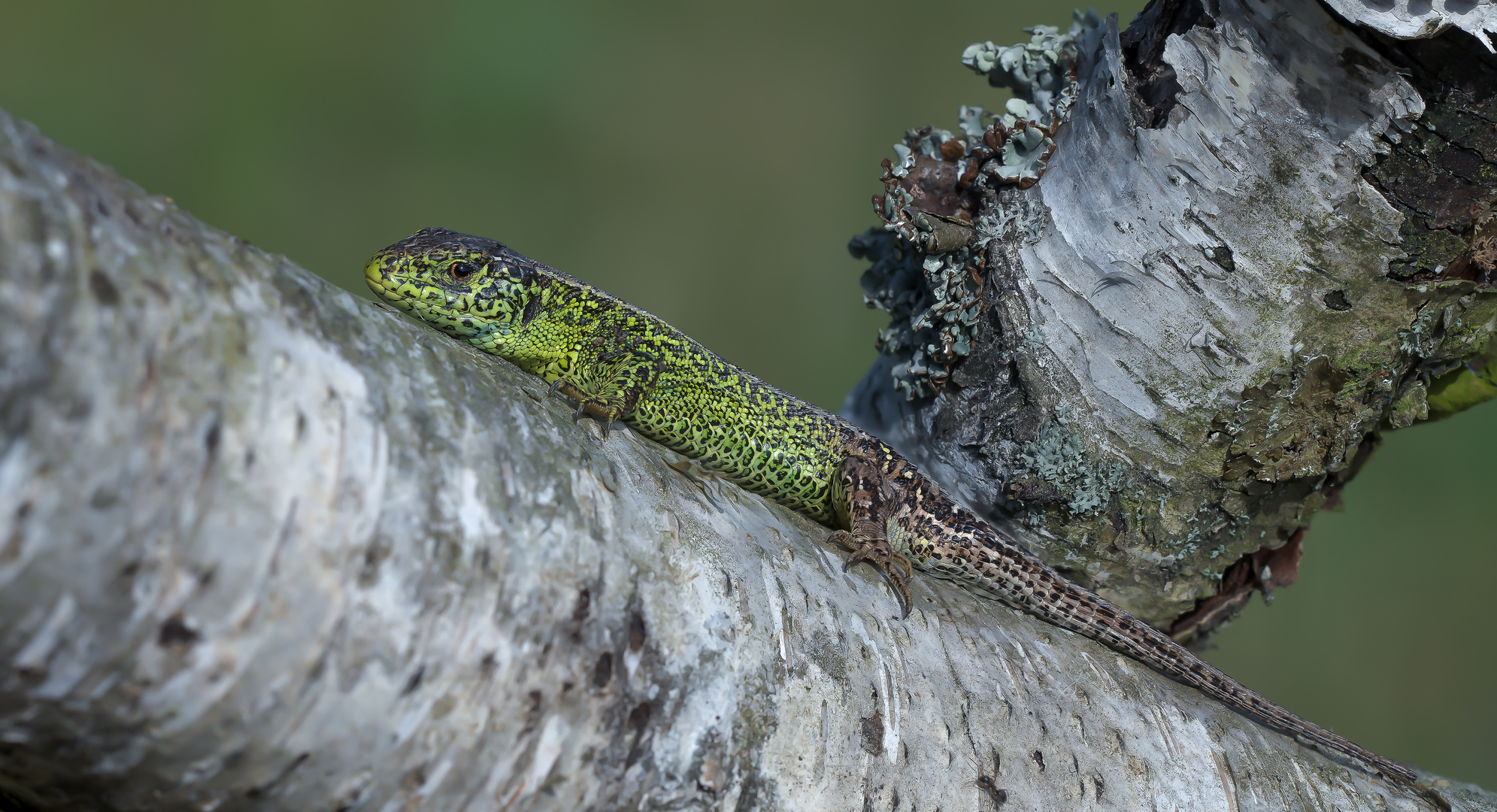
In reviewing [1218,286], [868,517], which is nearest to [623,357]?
[868,517]

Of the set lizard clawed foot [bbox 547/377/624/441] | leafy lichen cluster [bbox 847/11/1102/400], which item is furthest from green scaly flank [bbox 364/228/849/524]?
leafy lichen cluster [bbox 847/11/1102/400]

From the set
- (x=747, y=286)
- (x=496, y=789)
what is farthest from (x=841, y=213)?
(x=496, y=789)

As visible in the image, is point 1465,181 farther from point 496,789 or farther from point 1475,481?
point 1475,481

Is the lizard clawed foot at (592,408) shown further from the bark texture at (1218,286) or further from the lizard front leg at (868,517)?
the bark texture at (1218,286)

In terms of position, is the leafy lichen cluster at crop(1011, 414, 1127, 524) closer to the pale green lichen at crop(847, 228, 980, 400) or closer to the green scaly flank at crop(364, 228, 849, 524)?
the pale green lichen at crop(847, 228, 980, 400)

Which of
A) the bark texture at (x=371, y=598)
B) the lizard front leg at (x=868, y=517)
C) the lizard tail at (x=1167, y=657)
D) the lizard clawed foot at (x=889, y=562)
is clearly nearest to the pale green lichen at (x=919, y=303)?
the lizard front leg at (x=868, y=517)
